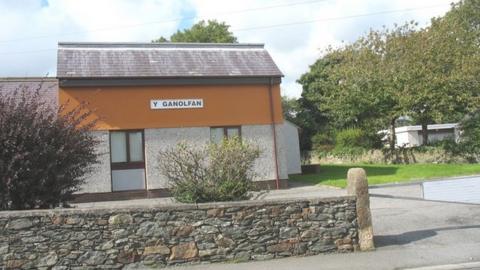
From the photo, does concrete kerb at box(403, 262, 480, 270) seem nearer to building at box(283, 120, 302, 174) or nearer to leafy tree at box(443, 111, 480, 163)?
building at box(283, 120, 302, 174)

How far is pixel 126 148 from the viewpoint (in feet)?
75.2

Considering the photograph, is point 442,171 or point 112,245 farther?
point 442,171

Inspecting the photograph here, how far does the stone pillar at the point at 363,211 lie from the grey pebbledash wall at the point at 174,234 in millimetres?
126

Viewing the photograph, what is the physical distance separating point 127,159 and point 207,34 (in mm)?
33454

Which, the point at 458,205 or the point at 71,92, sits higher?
the point at 71,92

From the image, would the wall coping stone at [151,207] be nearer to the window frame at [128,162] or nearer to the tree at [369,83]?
the window frame at [128,162]

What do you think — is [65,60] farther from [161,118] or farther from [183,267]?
[183,267]

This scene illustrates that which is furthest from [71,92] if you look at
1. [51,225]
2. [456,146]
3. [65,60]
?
[456,146]

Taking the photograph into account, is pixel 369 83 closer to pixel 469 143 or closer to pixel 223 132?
pixel 469 143

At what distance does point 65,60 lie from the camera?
2317cm

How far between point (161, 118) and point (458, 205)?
1242cm

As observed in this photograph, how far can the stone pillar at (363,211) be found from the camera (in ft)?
34.7

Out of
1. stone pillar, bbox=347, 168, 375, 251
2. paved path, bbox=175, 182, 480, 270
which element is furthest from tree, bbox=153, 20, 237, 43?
stone pillar, bbox=347, 168, 375, 251

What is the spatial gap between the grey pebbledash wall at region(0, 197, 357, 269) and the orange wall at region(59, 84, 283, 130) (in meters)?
12.9
